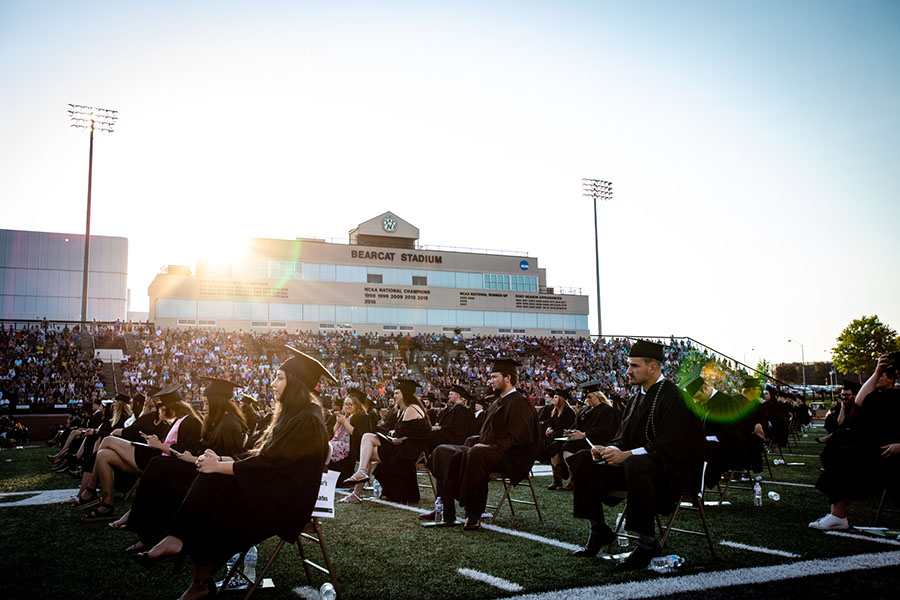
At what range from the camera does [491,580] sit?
16.3ft

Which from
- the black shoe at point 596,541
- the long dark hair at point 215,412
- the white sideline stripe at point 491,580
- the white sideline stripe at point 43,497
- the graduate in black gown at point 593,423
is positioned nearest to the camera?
the white sideline stripe at point 491,580

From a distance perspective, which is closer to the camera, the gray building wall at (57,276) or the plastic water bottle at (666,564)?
the plastic water bottle at (666,564)

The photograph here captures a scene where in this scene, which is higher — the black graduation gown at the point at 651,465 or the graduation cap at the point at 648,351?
the graduation cap at the point at 648,351

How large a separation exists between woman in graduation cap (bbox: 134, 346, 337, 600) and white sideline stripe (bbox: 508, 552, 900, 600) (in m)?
1.75

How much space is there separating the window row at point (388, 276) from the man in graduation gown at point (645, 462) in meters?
39.7

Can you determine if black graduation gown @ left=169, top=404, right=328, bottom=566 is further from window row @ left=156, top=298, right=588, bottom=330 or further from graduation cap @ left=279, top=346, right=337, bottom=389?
window row @ left=156, top=298, right=588, bottom=330

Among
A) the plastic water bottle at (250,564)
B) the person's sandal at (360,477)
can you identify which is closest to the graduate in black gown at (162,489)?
the plastic water bottle at (250,564)

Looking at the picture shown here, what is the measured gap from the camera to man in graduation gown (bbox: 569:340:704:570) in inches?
213

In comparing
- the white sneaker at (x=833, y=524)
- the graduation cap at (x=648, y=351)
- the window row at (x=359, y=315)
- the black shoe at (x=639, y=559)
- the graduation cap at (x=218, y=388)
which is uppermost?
the window row at (x=359, y=315)

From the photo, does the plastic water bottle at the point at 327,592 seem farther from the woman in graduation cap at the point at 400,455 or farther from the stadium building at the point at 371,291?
the stadium building at the point at 371,291

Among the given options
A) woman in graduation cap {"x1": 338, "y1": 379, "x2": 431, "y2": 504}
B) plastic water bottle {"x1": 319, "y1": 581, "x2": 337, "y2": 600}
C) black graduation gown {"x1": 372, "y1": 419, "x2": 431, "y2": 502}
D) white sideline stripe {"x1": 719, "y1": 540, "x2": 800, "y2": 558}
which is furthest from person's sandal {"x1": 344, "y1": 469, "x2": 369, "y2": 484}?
white sideline stripe {"x1": 719, "y1": 540, "x2": 800, "y2": 558}

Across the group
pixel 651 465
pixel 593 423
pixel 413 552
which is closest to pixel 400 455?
pixel 593 423

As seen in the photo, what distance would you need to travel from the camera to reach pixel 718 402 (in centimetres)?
903

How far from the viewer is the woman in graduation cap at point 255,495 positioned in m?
4.36
